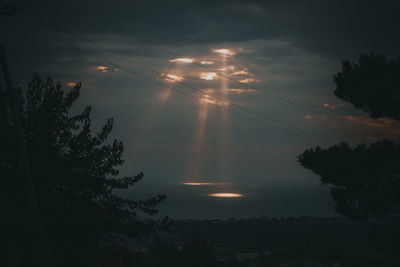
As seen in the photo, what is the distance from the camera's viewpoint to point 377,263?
116 feet

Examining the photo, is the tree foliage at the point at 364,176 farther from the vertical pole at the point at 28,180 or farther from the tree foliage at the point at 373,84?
the vertical pole at the point at 28,180

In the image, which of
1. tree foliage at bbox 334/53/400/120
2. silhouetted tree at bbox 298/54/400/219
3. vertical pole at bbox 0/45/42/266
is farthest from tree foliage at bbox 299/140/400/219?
vertical pole at bbox 0/45/42/266

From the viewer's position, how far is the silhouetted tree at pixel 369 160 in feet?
60.6

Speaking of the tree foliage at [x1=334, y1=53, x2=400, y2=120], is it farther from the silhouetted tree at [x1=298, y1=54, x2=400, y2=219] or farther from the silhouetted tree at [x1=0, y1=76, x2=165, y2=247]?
the silhouetted tree at [x1=0, y1=76, x2=165, y2=247]

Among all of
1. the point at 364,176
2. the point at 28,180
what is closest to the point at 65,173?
the point at 28,180

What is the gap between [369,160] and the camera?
18562 mm

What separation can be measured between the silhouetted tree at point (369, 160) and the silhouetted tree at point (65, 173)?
9.11 metres

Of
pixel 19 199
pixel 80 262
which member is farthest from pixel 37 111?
pixel 80 262

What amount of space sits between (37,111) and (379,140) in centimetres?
1611

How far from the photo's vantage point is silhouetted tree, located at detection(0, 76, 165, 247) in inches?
578

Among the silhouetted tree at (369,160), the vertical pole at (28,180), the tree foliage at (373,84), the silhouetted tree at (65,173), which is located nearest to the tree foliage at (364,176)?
the silhouetted tree at (369,160)

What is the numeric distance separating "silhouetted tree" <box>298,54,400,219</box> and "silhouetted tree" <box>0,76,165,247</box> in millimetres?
9109

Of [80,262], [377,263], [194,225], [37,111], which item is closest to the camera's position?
[80,262]

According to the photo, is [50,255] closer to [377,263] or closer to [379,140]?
[379,140]
